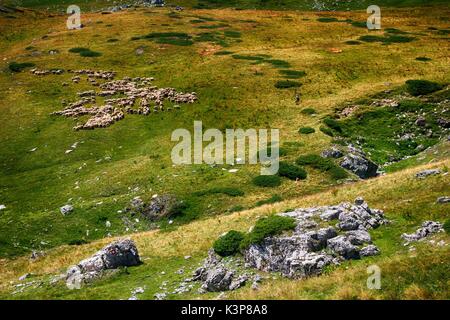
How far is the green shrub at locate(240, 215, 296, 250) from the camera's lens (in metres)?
21.2

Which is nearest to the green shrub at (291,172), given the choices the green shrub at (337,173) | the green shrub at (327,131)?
the green shrub at (337,173)

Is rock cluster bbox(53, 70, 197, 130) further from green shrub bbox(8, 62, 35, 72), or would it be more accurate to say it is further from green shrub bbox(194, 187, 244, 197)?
green shrub bbox(194, 187, 244, 197)

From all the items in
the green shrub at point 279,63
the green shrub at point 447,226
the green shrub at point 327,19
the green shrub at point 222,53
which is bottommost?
the green shrub at point 447,226

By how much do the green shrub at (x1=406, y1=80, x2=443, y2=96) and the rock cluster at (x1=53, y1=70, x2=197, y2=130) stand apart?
2746cm

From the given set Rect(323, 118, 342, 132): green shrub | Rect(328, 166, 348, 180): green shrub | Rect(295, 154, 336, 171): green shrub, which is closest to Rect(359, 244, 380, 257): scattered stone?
Rect(328, 166, 348, 180): green shrub

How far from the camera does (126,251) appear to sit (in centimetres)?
2369

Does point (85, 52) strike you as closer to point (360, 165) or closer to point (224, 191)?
point (224, 191)

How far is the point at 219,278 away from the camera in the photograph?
1967 centimetres

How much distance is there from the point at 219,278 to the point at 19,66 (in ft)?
213

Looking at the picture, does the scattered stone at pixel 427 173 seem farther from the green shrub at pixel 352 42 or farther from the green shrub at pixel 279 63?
the green shrub at pixel 352 42

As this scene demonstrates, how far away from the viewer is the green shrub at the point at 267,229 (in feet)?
69.7

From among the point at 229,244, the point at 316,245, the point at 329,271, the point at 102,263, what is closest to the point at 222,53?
the point at 229,244

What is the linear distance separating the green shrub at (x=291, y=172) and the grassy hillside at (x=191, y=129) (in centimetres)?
77

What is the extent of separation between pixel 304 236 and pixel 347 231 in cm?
233
